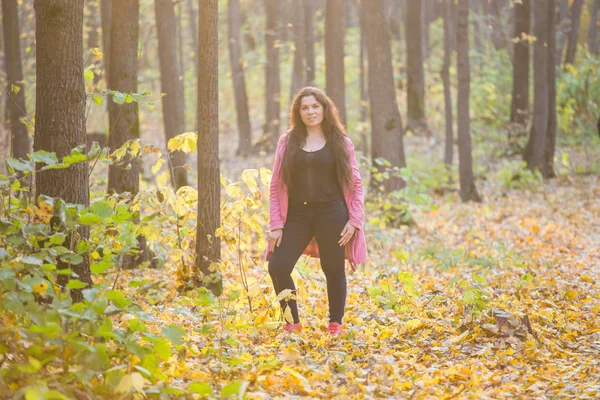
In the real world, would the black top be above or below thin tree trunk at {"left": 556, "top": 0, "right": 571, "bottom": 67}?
below

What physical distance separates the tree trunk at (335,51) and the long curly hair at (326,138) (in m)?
6.77

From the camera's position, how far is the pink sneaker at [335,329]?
19.0 ft

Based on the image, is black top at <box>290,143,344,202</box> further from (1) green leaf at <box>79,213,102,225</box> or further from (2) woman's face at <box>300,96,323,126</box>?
(1) green leaf at <box>79,213,102,225</box>

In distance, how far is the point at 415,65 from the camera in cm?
2198

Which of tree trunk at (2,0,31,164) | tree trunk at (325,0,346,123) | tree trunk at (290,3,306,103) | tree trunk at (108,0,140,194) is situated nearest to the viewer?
tree trunk at (108,0,140,194)

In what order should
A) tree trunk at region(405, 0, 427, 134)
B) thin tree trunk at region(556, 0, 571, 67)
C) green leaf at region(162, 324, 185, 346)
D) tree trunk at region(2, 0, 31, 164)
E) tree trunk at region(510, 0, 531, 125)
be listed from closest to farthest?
green leaf at region(162, 324, 185, 346), tree trunk at region(2, 0, 31, 164), tree trunk at region(510, 0, 531, 125), tree trunk at region(405, 0, 427, 134), thin tree trunk at region(556, 0, 571, 67)

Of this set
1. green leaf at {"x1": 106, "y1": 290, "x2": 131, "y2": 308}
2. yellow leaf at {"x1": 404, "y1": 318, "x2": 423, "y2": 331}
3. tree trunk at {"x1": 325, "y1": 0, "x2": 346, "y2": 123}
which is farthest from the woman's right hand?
tree trunk at {"x1": 325, "y1": 0, "x2": 346, "y2": 123}

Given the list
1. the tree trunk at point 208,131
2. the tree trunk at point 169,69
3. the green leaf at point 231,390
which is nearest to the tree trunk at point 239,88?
the tree trunk at point 169,69

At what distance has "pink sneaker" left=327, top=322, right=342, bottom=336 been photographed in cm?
579

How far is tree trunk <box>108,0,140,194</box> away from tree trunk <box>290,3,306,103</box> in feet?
33.2

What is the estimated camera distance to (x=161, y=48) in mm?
11711

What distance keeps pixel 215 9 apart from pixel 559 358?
14.2 feet

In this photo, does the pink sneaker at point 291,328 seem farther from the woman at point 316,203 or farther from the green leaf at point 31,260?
the green leaf at point 31,260

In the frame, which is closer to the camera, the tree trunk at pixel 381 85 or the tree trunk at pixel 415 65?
the tree trunk at pixel 381 85
